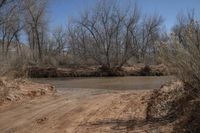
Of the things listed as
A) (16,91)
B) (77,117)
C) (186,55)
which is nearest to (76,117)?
(77,117)

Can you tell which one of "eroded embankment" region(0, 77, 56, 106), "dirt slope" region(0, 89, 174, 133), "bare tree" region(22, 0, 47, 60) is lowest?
"dirt slope" region(0, 89, 174, 133)

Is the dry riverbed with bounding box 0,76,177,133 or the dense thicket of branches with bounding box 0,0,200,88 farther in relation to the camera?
the dense thicket of branches with bounding box 0,0,200,88

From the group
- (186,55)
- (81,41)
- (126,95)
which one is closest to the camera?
(186,55)

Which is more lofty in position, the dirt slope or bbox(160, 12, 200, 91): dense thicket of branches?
bbox(160, 12, 200, 91): dense thicket of branches

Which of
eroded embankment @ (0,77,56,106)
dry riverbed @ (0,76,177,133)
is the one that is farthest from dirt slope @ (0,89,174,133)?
eroded embankment @ (0,77,56,106)

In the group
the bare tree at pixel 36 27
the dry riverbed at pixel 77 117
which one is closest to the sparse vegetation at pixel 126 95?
the dry riverbed at pixel 77 117

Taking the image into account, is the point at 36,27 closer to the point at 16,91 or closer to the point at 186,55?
the point at 16,91

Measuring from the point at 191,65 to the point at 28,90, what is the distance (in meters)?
9.65

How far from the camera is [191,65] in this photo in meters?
10.0

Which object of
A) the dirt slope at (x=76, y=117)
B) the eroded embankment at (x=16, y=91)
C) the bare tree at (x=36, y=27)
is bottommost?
the dirt slope at (x=76, y=117)

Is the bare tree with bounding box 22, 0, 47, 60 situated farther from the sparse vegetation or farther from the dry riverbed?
the dry riverbed

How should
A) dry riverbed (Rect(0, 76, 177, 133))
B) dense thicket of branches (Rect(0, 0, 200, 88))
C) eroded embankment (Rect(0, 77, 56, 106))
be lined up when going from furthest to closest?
dense thicket of branches (Rect(0, 0, 200, 88)), eroded embankment (Rect(0, 77, 56, 106)), dry riverbed (Rect(0, 76, 177, 133))

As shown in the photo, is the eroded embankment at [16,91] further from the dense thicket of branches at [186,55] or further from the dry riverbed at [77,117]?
the dense thicket of branches at [186,55]

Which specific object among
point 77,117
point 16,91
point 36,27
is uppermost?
point 36,27
